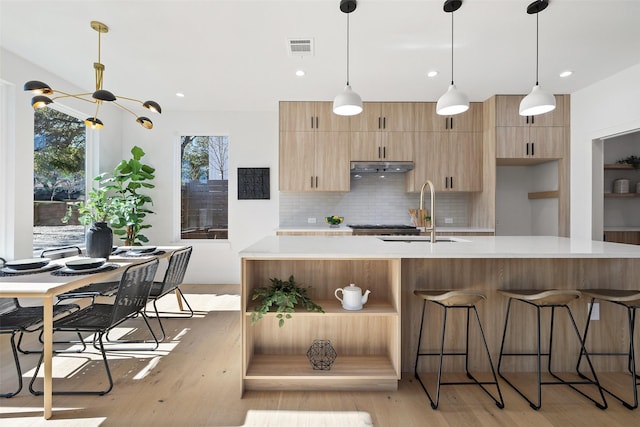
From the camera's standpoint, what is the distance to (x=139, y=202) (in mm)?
4441

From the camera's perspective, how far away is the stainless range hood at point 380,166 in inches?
179

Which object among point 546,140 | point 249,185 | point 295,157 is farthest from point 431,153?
point 249,185

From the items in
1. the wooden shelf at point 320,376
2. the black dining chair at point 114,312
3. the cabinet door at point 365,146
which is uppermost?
the cabinet door at point 365,146

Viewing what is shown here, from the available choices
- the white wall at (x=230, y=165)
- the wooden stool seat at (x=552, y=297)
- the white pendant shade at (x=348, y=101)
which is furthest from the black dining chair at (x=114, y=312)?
the wooden stool seat at (x=552, y=297)

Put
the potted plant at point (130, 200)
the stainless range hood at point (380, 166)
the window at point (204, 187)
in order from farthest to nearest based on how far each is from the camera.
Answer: the window at point (204, 187) < the stainless range hood at point (380, 166) < the potted plant at point (130, 200)

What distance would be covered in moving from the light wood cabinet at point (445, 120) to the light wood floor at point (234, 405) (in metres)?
3.28

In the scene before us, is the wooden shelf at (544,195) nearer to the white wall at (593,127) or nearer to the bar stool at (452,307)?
the white wall at (593,127)

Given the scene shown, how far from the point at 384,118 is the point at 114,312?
3.88 m

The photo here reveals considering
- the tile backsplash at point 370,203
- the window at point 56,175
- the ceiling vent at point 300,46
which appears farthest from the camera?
Answer: the tile backsplash at point 370,203

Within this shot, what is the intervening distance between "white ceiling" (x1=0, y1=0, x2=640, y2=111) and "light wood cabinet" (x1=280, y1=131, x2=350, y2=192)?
2.12 ft

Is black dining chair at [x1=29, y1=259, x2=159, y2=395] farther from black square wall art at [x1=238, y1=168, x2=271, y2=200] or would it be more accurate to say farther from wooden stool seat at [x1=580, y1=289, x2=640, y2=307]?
wooden stool seat at [x1=580, y1=289, x2=640, y2=307]

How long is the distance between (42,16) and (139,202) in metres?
2.35

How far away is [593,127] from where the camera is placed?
152 inches

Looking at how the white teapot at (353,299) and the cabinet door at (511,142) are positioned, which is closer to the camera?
the white teapot at (353,299)
